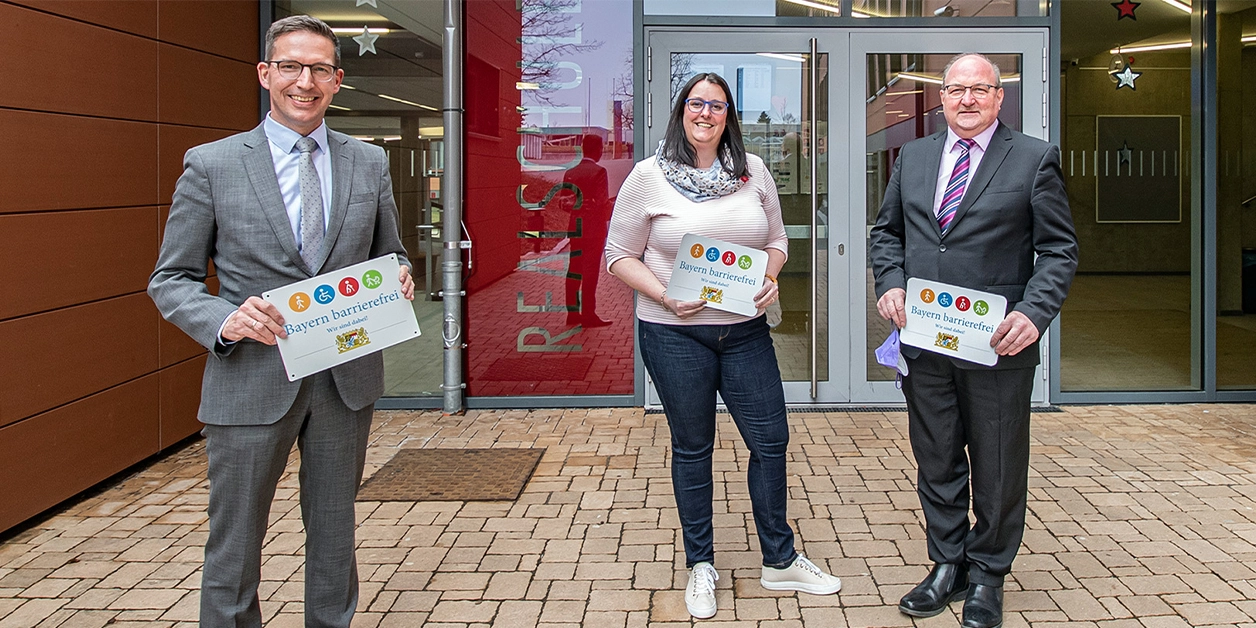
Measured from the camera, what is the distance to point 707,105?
10.7 feet

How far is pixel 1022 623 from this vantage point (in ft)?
10.5

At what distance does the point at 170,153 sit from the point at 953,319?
14.5ft

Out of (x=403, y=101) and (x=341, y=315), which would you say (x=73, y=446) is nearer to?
(x=341, y=315)

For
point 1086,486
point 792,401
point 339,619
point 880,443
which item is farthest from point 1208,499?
point 339,619

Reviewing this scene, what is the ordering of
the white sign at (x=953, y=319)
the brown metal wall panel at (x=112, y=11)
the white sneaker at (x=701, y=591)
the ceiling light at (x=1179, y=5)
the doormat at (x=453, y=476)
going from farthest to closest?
the ceiling light at (x=1179, y=5)
the doormat at (x=453, y=476)
the brown metal wall panel at (x=112, y=11)
the white sneaker at (x=701, y=591)
the white sign at (x=953, y=319)

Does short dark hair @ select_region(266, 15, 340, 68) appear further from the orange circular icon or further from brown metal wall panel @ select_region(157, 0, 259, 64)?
brown metal wall panel @ select_region(157, 0, 259, 64)

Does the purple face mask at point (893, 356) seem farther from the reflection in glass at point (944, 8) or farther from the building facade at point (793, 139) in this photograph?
A: the reflection in glass at point (944, 8)

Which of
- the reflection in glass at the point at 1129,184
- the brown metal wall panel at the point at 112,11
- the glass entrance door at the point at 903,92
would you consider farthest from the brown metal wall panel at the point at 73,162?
the reflection in glass at the point at 1129,184

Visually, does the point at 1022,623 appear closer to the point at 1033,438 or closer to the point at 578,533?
the point at 578,533

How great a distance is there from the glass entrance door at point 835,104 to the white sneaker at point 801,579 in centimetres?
310

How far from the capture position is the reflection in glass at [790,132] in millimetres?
6422

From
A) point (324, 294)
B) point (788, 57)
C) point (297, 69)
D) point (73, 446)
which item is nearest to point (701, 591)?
point (324, 294)

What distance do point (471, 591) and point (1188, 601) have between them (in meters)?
2.48

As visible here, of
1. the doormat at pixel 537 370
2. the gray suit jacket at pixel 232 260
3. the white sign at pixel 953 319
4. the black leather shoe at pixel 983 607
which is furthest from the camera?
the doormat at pixel 537 370
